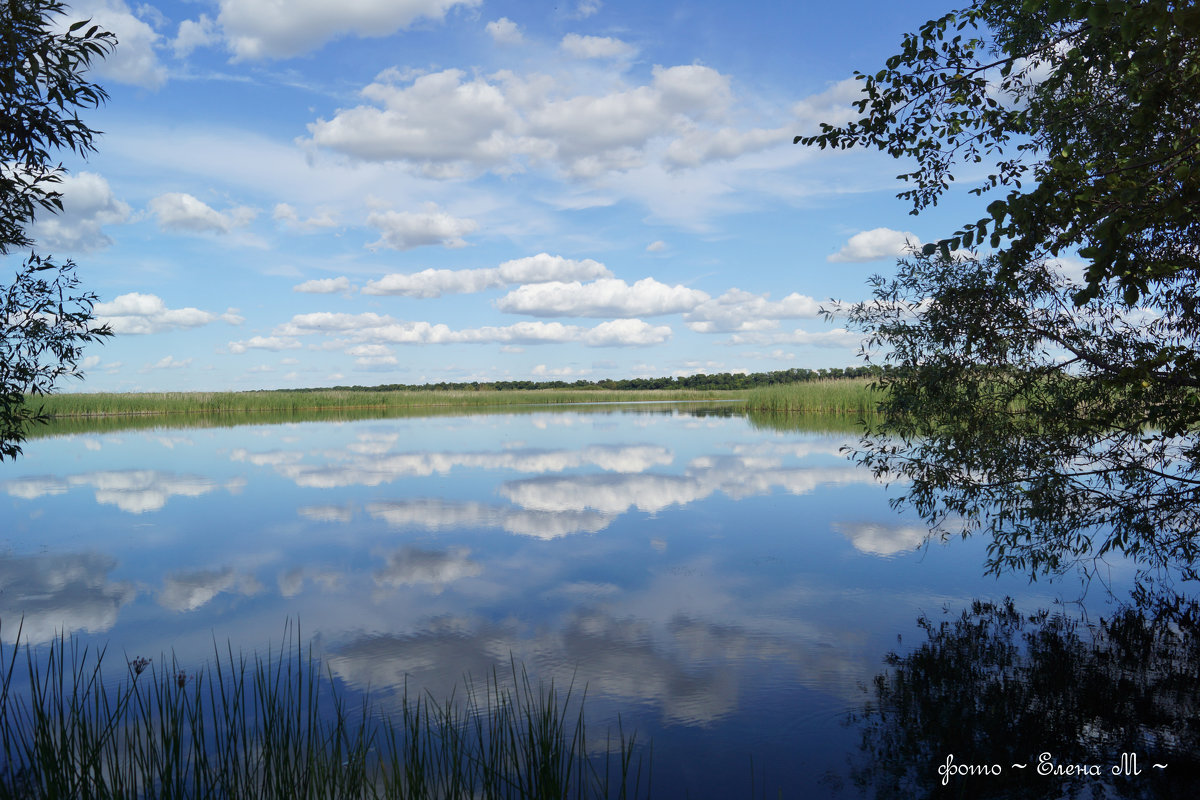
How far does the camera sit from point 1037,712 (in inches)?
171

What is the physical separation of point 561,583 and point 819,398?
1029 inches

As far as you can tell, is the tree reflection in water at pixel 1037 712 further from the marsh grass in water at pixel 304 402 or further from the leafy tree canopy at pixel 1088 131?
the marsh grass in water at pixel 304 402

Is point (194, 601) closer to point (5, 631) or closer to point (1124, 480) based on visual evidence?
point (5, 631)

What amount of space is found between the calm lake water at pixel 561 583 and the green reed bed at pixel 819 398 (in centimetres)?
1336

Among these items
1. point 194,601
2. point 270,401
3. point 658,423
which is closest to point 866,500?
point 194,601

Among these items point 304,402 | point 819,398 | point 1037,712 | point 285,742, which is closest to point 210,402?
point 304,402

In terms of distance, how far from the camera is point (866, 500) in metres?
12.0

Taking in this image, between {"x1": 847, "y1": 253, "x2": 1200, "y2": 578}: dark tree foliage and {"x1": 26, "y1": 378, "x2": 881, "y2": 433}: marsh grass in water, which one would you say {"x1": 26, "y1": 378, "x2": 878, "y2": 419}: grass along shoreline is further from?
{"x1": 847, "y1": 253, "x2": 1200, "y2": 578}: dark tree foliage

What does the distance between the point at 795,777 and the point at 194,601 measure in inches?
238

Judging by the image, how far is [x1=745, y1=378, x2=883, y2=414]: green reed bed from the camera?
92.5 ft

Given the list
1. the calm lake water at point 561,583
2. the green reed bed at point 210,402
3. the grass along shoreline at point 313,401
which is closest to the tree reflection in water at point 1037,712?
the calm lake water at point 561,583

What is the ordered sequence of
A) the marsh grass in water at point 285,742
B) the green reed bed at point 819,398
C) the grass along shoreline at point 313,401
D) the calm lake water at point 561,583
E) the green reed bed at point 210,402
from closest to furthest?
the marsh grass in water at point 285,742 → the calm lake water at point 561,583 → the green reed bed at point 819,398 → the grass along shoreline at point 313,401 → the green reed bed at point 210,402

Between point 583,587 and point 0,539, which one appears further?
point 0,539

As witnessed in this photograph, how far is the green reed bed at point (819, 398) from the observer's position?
28.2 m
